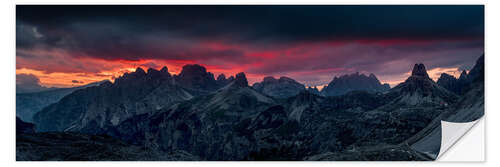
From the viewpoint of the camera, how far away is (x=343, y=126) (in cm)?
7556

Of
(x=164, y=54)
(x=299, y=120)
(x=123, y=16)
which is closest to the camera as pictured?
(x=123, y=16)

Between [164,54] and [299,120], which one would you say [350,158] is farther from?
[299,120]

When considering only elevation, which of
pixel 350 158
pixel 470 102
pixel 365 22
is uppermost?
pixel 365 22

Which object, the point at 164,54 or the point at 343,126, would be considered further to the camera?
the point at 343,126

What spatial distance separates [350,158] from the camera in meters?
18.4

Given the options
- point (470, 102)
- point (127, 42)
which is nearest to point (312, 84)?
point (470, 102)

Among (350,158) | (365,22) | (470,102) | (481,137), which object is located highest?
(365,22)

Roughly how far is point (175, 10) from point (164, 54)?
6363 millimetres

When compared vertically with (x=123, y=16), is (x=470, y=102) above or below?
below

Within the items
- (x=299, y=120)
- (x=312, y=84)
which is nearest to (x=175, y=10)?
(x=312, y=84)
